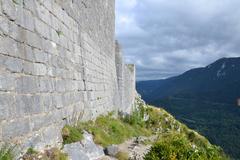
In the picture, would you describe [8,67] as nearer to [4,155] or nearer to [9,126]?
[9,126]

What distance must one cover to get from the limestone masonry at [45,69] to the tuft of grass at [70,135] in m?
0.19

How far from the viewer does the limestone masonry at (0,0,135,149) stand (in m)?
7.24

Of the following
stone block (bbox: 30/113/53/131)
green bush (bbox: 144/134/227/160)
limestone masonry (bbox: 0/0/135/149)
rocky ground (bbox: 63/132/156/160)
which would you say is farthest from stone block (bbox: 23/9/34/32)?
green bush (bbox: 144/134/227/160)

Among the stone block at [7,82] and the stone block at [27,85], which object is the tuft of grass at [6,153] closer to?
the stone block at [7,82]

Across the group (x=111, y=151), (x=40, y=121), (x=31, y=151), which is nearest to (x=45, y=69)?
(x=40, y=121)

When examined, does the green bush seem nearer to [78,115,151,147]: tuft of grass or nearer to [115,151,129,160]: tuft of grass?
[115,151,129,160]: tuft of grass

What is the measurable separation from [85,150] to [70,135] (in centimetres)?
54

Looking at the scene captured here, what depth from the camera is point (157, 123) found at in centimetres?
3397

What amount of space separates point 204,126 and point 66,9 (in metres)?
148

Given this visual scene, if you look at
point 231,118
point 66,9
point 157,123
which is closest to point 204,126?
point 231,118

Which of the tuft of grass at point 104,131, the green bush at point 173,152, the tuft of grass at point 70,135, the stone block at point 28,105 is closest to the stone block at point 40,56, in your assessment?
the stone block at point 28,105

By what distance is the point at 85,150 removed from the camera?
1053cm

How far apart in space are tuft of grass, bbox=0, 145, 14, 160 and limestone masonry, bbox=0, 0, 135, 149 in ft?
0.52

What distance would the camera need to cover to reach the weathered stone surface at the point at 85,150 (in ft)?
31.6
